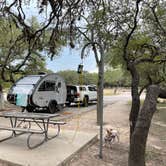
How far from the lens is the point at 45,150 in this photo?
7.09 m

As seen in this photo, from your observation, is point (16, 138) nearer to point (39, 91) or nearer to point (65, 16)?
point (65, 16)

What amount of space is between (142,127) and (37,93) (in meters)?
11.4

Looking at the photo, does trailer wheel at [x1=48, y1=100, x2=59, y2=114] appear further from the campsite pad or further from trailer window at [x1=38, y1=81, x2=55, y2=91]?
the campsite pad

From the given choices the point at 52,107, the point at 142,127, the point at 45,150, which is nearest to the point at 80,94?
the point at 52,107

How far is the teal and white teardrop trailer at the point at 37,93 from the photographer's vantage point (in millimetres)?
15948

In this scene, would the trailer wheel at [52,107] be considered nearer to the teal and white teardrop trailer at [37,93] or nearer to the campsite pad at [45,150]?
the teal and white teardrop trailer at [37,93]

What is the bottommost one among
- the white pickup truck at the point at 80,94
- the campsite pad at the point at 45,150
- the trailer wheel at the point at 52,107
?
the campsite pad at the point at 45,150

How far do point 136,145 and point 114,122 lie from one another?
8498 millimetres

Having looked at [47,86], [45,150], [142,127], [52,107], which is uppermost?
[47,86]

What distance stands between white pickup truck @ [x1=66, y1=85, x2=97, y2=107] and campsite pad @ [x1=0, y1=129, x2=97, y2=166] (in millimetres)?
11929

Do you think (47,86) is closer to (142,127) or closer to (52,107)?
(52,107)

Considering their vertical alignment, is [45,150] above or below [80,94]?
below

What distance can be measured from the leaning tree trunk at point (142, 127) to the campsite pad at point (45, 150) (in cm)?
149

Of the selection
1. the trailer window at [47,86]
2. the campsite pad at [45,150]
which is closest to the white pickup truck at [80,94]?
the trailer window at [47,86]
